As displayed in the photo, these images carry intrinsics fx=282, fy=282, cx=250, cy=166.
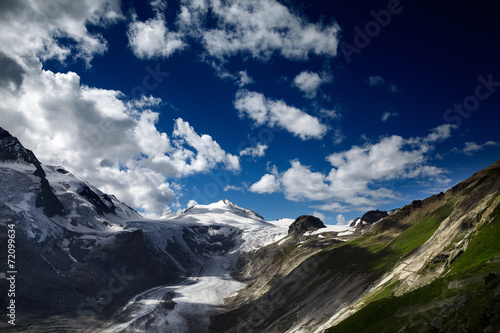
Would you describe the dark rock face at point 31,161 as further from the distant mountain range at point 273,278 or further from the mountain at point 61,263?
the distant mountain range at point 273,278

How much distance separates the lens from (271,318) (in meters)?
64.9

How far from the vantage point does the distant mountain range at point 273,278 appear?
1066 inches

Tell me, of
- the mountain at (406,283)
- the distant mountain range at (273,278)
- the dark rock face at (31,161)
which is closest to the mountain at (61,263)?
the dark rock face at (31,161)

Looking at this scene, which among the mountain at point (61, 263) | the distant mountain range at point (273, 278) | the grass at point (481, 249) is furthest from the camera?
the mountain at point (61, 263)

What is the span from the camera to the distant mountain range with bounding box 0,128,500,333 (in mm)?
27078

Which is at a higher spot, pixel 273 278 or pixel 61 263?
pixel 61 263

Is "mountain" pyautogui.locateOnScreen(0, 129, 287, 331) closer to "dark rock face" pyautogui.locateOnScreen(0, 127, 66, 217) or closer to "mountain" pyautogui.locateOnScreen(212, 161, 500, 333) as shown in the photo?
"dark rock face" pyautogui.locateOnScreen(0, 127, 66, 217)

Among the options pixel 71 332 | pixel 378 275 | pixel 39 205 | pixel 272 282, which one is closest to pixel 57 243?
pixel 39 205

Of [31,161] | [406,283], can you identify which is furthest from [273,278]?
[31,161]

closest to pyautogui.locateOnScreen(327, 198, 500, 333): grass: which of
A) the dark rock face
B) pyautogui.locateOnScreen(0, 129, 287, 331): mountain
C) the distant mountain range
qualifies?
the distant mountain range

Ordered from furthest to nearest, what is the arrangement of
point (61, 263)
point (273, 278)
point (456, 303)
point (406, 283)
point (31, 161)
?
point (31, 161) → point (61, 263) → point (273, 278) → point (406, 283) → point (456, 303)

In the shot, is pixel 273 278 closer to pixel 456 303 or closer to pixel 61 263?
pixel 456 303

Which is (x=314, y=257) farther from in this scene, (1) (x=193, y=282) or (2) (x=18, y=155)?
(2) (x=18, y=155)

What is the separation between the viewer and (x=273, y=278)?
98125 millimetres
